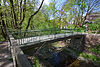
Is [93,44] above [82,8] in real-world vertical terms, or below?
below

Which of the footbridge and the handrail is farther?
the footbridge

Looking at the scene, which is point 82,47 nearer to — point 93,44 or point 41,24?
point 93,44

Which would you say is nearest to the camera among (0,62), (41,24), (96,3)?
(0,62)

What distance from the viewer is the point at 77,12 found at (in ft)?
52.6

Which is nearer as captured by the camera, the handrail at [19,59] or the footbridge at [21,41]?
the handrail at [19,59]

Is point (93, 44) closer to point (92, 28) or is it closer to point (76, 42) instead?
point (76, 42)

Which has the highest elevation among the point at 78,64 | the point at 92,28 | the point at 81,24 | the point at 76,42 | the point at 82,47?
the point at 81,24

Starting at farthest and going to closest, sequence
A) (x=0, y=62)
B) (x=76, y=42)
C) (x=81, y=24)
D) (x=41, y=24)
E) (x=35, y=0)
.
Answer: (x=41, y=24), (x=81, y=24), (x=76, y=42), (x=35, y=0), (x=0, y=62)

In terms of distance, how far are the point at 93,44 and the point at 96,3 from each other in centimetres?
1000

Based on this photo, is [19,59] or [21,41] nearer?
[19,59]

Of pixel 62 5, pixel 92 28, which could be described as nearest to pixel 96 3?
pixel 92 28

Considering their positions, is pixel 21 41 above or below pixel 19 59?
below

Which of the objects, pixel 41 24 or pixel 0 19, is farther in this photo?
pixel 41 24

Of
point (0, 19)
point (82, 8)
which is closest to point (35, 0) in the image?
point (0, 19)
